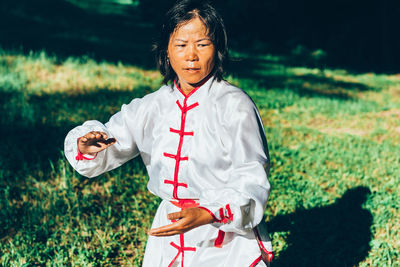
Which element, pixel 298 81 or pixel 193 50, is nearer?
pixel 193 50

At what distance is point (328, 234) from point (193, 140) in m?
2.04

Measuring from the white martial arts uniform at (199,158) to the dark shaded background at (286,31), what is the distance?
8828 mm

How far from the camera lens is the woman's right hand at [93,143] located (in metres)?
1.77

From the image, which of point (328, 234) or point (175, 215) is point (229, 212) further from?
point (328, 234)

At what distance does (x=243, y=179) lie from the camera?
1547mm

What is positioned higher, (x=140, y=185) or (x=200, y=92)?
(x=200, y=92)

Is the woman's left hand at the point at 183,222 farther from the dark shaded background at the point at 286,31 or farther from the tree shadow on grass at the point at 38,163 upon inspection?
the dark shaded background at the point at 286,31

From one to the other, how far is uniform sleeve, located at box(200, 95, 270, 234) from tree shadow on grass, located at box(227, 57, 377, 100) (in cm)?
641

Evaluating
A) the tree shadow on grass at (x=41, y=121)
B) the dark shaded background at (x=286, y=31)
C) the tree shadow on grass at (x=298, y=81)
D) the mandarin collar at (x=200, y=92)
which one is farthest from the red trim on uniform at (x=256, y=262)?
the dark shaded background at (x=286, y=31)

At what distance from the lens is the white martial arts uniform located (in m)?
1.58

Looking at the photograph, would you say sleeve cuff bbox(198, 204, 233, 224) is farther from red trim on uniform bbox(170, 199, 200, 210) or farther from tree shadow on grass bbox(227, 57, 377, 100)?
tree shadow on grass bbox(227, 57, 377, 100)

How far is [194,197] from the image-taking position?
1834mm

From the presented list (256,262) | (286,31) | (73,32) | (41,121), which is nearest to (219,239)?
(256,262)

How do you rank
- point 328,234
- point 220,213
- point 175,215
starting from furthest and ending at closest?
point 328,234
point 220,213
point 175,215
